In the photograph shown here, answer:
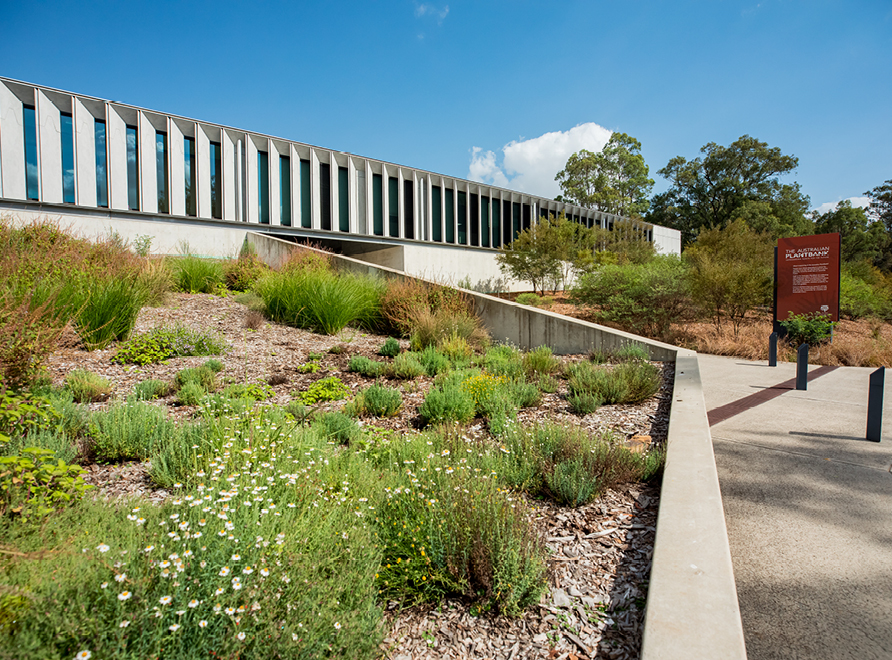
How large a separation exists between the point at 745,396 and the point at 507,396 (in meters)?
4.22

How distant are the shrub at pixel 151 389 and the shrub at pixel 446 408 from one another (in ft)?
8.96

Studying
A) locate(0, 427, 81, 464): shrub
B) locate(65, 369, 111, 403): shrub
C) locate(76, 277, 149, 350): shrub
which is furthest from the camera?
locate(76, 277, 149, 350): shrub

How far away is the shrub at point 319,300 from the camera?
861 centimetres

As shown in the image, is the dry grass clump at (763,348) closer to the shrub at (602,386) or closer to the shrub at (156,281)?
the shrub at (602,386)

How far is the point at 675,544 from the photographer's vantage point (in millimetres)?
2402

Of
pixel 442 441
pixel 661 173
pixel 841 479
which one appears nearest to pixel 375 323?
pixel 442 441

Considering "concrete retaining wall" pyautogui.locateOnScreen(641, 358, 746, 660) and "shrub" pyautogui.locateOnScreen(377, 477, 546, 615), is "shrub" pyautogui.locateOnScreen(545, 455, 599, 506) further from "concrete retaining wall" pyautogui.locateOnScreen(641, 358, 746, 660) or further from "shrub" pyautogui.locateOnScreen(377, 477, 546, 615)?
"shrub" pyautogui.locateOnScreen(377, 477, 546, 615)

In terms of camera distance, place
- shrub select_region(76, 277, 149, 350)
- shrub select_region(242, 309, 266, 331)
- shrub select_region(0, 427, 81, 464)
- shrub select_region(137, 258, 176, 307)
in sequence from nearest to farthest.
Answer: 1. shrub select_region(0, 427, 81, 464)
2. shrub select_region(76, 277, 149, 350)
3. shrub select_region(242, 309, 266, 331)
4. shrub select_region(137, 258, 176, 307)

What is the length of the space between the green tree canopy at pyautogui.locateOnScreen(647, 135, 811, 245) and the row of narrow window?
32.5 meters

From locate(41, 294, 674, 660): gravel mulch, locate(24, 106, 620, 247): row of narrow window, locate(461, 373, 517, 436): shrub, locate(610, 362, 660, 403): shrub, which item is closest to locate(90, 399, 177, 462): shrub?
locate(41, 294, 674, 660): gravel mulch

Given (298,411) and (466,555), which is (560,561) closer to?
(466,555)

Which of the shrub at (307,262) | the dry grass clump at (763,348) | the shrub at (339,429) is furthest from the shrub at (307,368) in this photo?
the dry grass clump at (763,348)

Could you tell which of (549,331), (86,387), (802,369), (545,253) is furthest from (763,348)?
(86,387)

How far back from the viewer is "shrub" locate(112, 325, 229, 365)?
593 centimetres
